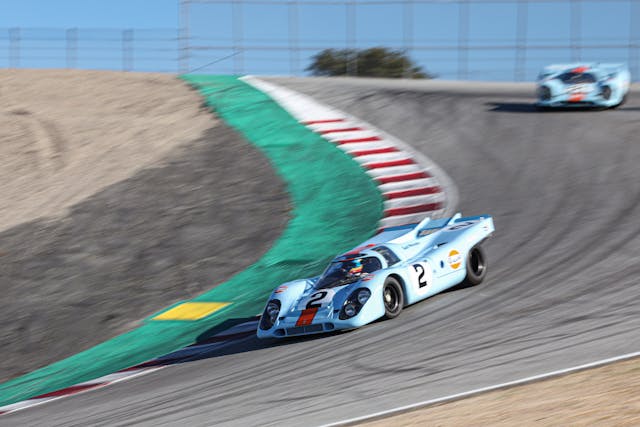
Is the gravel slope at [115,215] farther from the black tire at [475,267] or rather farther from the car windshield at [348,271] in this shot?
the black tire at [475,267]

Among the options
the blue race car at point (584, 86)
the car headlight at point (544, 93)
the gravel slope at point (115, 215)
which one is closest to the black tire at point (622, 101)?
the blue race car at point (584, 86)

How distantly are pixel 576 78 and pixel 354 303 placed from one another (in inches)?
496

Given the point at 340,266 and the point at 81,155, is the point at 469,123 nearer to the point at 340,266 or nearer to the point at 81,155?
the point at 81,155

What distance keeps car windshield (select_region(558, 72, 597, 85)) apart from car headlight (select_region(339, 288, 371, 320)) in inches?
481

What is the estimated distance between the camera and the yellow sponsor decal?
11.1 m

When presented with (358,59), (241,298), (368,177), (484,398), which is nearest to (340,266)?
(241,298)

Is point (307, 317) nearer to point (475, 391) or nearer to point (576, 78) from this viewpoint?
point (475, 391)

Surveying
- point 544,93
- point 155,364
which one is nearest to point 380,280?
point 155,364

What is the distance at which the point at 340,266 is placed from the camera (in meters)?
10.8

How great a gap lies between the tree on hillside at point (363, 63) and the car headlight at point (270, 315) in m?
22.3

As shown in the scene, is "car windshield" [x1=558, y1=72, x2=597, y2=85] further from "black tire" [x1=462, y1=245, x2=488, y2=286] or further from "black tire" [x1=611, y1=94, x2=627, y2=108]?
"black tire" [x1=462, y1=245, x2=488, y2=286]

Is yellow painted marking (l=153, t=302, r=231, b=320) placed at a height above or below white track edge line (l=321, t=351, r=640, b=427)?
below

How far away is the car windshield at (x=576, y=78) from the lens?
814 inches

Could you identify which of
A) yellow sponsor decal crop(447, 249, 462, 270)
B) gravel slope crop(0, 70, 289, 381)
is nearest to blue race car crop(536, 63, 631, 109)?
gravel slope crop(0, 70, 289, 381)
